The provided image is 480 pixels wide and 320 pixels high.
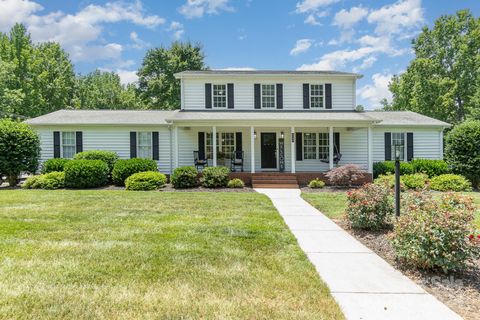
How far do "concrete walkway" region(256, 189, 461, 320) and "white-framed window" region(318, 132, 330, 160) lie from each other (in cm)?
1116

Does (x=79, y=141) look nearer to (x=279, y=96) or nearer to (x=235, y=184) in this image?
(x=235, y=184)

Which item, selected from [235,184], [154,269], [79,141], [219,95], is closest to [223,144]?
[219,95]

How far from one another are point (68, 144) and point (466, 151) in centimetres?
1932

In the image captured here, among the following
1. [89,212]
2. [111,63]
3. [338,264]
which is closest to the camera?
[338,264]

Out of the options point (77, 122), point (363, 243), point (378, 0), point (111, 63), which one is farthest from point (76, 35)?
point (363, 243)

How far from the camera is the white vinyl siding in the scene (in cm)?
1684

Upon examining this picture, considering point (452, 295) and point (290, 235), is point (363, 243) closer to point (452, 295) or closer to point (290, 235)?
point (290, 235)

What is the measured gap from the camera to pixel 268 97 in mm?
16984

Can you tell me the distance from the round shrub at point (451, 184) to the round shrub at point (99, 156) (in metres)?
14.7

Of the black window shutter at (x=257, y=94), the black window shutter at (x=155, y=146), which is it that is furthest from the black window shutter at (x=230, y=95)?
the black window shutter at (x=155, y=146)

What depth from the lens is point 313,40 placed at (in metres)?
20.5

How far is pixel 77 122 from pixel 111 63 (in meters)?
27.2

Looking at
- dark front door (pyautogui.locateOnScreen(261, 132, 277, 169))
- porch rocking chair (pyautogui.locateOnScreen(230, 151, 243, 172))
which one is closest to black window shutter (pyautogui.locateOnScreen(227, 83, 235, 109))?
dark front door (pyautogui.locateOnScreen(261, 132, 277, 169))

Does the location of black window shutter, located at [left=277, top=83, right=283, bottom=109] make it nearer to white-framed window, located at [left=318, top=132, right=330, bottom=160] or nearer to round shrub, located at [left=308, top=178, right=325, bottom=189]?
white-framed window, located at [left=318, top=132, right=330, bottom=160]
